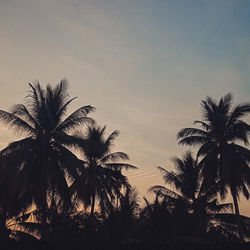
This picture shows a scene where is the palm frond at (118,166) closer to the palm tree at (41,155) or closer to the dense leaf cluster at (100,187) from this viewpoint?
the dense leaf cluster at (100,187)

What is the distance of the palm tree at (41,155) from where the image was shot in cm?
1543

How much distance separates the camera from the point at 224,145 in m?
21.8

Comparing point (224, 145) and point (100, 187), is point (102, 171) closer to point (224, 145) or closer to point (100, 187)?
point (100, 187)

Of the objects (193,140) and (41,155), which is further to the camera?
(193,140)

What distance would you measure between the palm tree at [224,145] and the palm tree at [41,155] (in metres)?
9.39

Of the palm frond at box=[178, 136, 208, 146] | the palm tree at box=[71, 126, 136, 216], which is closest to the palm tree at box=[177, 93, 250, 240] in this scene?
the palm frond at box=[178, 136, 208, 146]

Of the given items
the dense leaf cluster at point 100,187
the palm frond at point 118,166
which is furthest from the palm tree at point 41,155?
the palm frond at point 118,166

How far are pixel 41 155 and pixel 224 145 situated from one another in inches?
513

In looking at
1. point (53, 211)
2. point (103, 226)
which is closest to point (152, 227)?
point (103, 226)

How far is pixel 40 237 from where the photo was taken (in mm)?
17922

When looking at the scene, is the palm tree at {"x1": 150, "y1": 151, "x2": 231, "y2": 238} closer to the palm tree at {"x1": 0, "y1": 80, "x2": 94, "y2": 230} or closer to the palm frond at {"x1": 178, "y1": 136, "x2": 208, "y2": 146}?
the palm frond at {"x1": 178, "y1": 136, "x2": 208, "y2": 146}

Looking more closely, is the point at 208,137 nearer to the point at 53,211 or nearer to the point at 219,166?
the point at 219,166

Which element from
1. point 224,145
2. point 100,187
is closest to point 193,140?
point 224,145

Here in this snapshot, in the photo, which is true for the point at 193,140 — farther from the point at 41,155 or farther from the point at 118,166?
the point at 41,155
